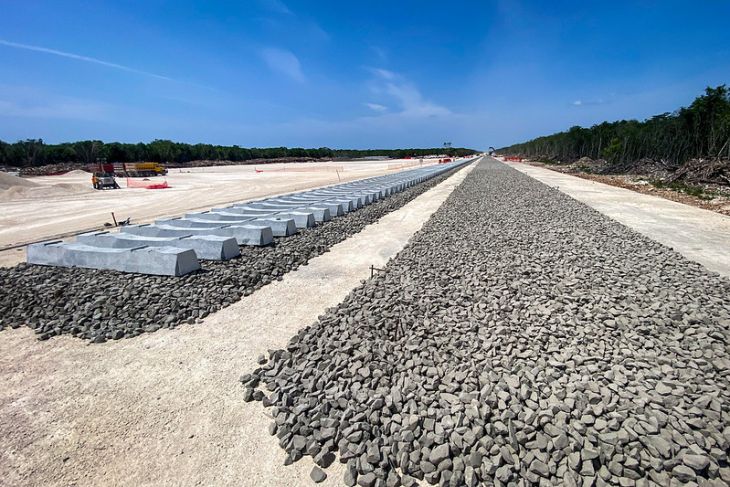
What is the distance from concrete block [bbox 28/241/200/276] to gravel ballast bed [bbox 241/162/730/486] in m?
3.56

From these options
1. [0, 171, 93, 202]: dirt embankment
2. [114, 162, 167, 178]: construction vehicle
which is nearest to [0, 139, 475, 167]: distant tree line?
[114, 162, 167, 178]: construction vehicle

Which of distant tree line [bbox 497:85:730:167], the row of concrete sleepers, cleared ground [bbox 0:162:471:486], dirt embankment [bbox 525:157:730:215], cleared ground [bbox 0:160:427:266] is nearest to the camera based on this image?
cleared ground [bbox 0:162:471:486]

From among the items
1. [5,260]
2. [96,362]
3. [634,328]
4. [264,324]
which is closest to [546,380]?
[634,328]

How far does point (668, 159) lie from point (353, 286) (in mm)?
48129

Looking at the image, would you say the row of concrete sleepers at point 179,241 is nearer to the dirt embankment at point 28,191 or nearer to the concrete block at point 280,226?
the concrete block at point 280,226

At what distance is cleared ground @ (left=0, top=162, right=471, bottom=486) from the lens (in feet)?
9.43

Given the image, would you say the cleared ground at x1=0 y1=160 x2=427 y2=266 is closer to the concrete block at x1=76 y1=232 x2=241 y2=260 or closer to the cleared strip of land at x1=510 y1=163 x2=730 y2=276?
the concrete block at x1=76 y1=232 x2=241 y2=260

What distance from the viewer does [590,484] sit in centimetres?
245

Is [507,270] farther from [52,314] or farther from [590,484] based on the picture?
[52,314]

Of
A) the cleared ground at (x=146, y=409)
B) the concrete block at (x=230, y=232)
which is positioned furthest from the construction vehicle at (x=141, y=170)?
the cleared ground at (x=146, y=409)

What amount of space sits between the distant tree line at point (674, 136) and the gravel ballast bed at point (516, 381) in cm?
3300

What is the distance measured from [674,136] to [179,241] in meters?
52.1

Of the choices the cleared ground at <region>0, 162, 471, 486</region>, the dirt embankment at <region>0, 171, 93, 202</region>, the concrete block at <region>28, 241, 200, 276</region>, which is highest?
the dirt embankment at <region>0, 171, 93, 202</region>

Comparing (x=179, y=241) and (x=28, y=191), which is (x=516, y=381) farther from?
(x=28, y=191)
